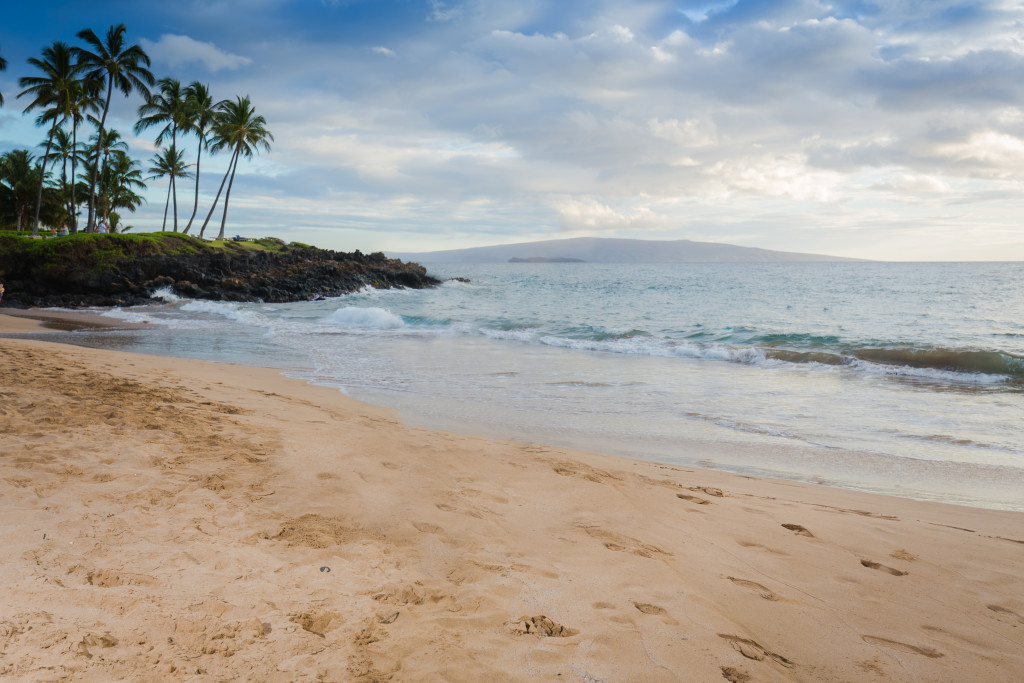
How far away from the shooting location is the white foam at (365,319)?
74.0ft

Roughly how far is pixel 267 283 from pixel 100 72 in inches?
710

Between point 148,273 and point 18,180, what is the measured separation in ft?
107

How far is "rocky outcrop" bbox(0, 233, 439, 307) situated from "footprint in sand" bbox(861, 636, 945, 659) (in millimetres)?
32324

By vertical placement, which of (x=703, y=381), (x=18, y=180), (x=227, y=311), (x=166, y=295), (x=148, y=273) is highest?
(x=18, y=180)

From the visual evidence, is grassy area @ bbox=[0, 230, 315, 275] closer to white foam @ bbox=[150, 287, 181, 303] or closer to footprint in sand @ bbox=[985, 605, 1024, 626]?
white foam @ bbox=[150, 287, 181, 303]

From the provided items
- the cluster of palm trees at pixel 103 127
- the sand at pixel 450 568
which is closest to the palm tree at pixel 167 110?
the cluster of palm trees at pixel 103 127

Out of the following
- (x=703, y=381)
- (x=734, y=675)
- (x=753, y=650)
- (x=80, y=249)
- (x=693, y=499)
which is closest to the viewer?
(x=734, y=675)

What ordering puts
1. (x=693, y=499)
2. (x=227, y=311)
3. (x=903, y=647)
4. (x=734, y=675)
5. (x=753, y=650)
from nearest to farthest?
(x=734, y=675), (x=753, y=650), (x=903, y=647), (x=693, y=499), (x=227, y=311)

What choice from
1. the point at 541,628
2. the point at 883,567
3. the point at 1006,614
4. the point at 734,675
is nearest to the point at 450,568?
the point at 541,628

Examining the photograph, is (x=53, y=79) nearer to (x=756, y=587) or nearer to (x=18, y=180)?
(x=18, y=180)

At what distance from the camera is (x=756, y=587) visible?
3.29 meters

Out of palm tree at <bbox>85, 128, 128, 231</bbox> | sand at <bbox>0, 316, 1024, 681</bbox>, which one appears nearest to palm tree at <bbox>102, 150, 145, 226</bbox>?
palm tree at <bbox>85, 128, 128, 231</bbox>

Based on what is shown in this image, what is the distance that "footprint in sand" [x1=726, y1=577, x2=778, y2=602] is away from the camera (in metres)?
3.19

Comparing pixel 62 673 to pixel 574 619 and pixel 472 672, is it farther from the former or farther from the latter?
pixel 574 619
